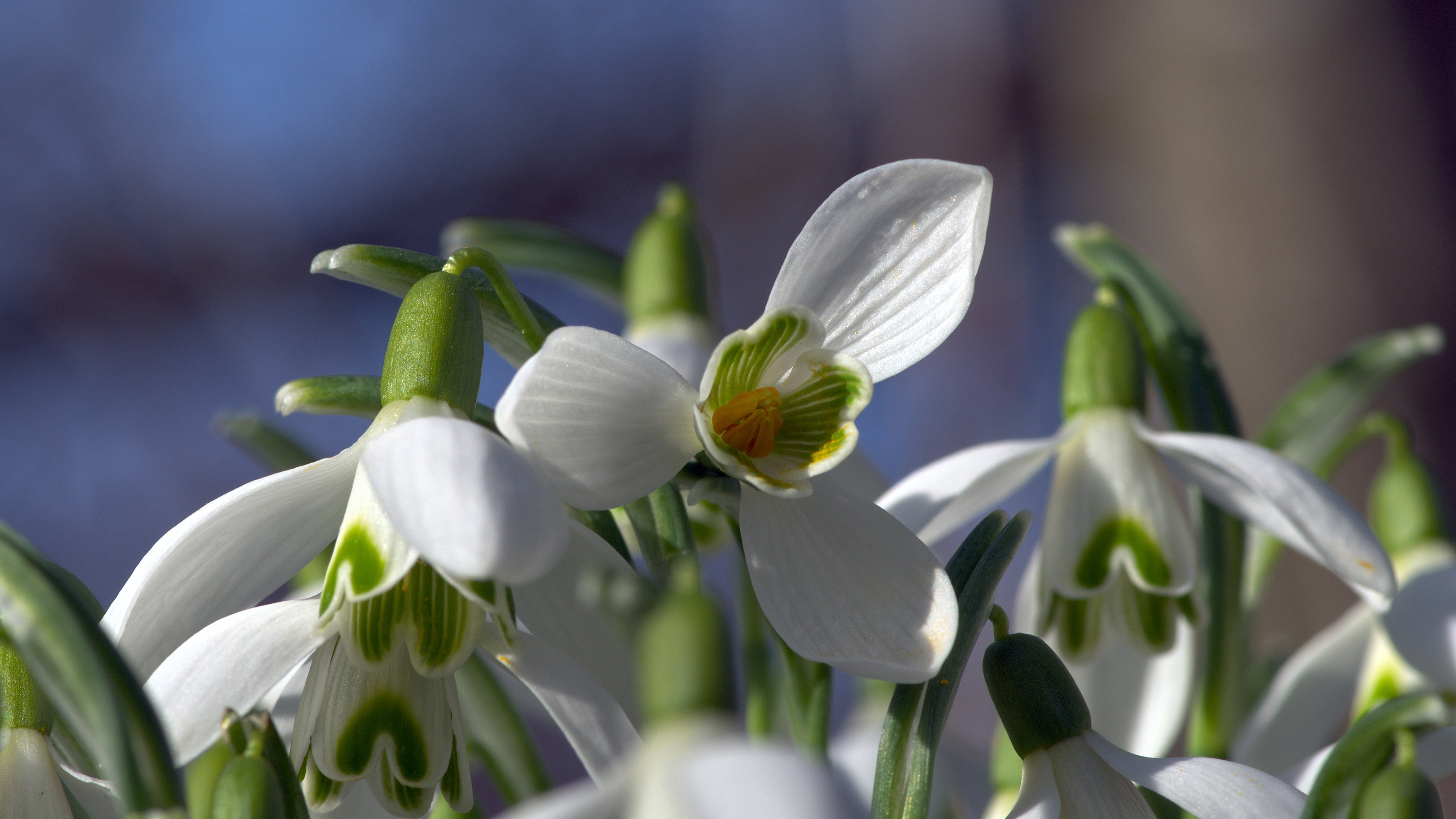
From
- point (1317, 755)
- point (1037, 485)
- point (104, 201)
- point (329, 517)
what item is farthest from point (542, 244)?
point (104, 201)

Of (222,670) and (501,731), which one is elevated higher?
(222,670)

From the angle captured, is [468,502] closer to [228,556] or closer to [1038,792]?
[228,556]

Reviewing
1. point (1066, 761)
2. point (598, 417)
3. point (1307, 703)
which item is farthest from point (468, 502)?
point (1307, 703)

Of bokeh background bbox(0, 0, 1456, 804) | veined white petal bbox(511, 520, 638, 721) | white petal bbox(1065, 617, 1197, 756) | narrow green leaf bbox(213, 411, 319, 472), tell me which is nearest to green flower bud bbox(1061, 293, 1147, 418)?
white petal bbox(1065, 617, 1197, 756)

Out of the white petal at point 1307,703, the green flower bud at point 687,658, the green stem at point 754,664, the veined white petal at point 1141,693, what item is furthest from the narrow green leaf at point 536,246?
the green flower bud at point 687,658

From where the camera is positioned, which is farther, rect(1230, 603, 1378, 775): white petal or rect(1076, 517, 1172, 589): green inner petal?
rect(1230, 603, 1378, 775): white petal

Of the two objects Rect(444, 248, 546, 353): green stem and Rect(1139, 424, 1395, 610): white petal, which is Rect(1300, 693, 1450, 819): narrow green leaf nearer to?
Rect(1139, 424, 1395, 610): white petal
